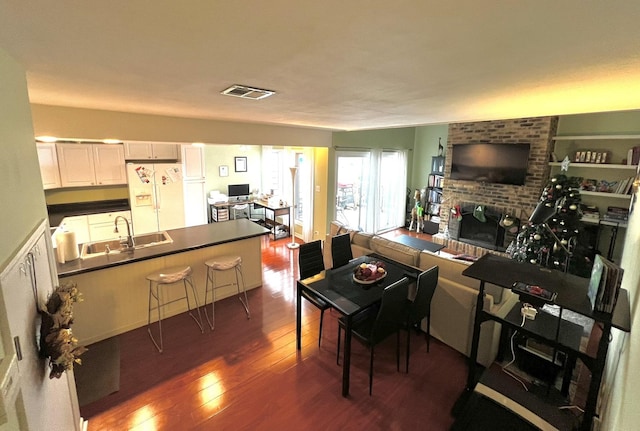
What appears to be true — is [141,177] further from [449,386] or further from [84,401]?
[449,386]

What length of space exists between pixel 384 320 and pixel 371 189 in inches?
185

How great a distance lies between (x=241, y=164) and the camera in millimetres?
7730

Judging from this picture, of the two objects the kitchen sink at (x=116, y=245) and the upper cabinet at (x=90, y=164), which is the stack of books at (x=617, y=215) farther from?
the upper cabinet at (x=90, y=164)

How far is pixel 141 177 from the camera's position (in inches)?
210

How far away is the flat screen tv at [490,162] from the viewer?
4.92m

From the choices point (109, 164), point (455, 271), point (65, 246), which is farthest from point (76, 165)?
point (455, 271)

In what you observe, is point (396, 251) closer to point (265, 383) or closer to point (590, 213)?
point (265, 383)

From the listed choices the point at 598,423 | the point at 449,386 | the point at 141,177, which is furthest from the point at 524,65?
the point at 141,177

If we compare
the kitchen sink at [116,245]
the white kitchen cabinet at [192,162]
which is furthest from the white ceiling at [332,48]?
the white kitchen cabinet at [192,162]

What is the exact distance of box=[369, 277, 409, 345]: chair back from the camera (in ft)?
7.66

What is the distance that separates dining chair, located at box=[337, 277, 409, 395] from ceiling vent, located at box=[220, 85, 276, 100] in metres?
1.80

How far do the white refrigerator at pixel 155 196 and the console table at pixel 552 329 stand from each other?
18.1 ft

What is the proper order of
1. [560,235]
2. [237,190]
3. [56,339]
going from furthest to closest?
[237,190], [560,235], [56,339]

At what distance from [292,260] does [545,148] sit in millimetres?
4767
